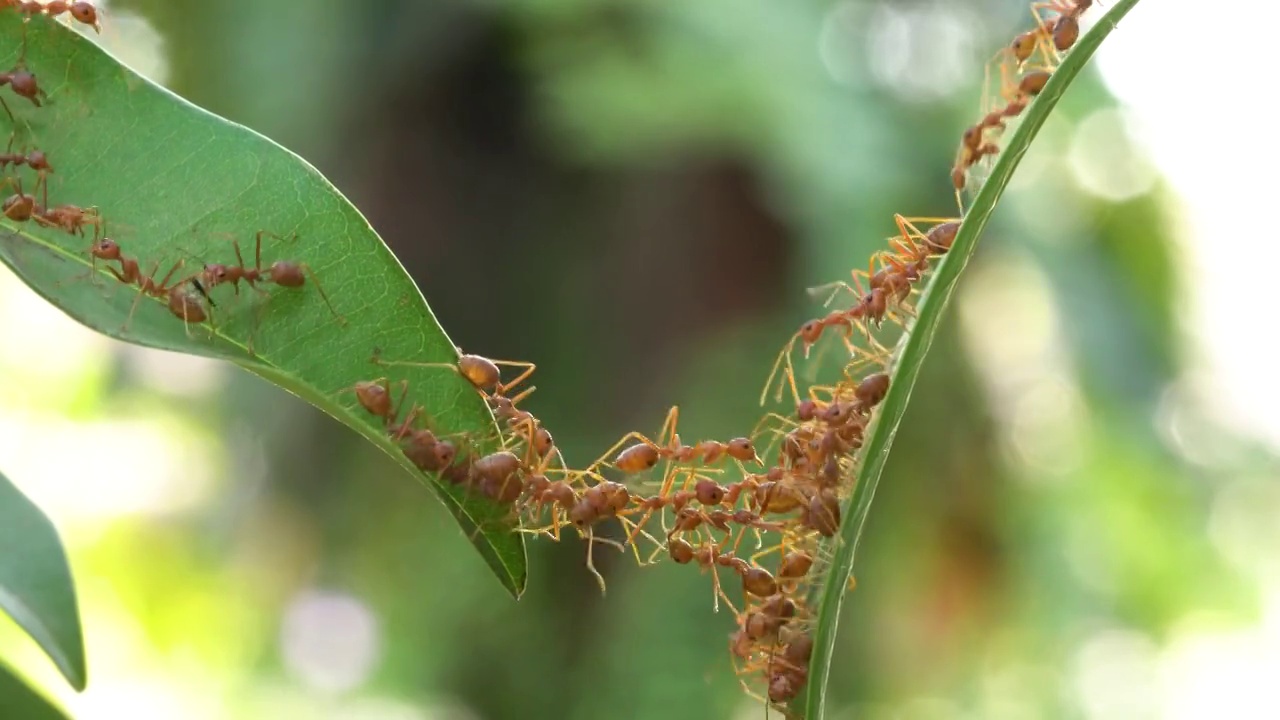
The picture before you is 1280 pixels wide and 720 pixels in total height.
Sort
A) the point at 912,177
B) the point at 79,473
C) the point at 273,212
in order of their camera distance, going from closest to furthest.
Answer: the point at 273,212 → the point at 912,177 → the point at 79,473

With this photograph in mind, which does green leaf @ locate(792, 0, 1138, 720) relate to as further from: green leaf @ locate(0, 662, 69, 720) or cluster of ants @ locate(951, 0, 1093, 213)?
green leaf @ locate(0, 662, 69, 720)

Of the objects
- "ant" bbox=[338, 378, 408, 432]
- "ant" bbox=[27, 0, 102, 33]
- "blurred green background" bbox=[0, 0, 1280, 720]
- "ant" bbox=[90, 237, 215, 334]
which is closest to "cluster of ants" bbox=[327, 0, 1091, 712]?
"ant" bbox=[338, 378, 408, 432]

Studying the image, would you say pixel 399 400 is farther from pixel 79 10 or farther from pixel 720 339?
pixel 720 339

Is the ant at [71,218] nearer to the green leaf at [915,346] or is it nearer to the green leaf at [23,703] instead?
the green leaf at [23,703]

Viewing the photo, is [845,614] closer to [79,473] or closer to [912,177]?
[912,177]

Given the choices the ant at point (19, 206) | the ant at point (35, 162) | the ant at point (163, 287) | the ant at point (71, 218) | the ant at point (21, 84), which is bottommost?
the ant at point (163, 287)

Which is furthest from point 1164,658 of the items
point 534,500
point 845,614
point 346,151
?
point 534,500

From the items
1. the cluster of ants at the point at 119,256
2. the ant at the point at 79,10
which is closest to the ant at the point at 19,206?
the cluster of ants at the point at 119,256
